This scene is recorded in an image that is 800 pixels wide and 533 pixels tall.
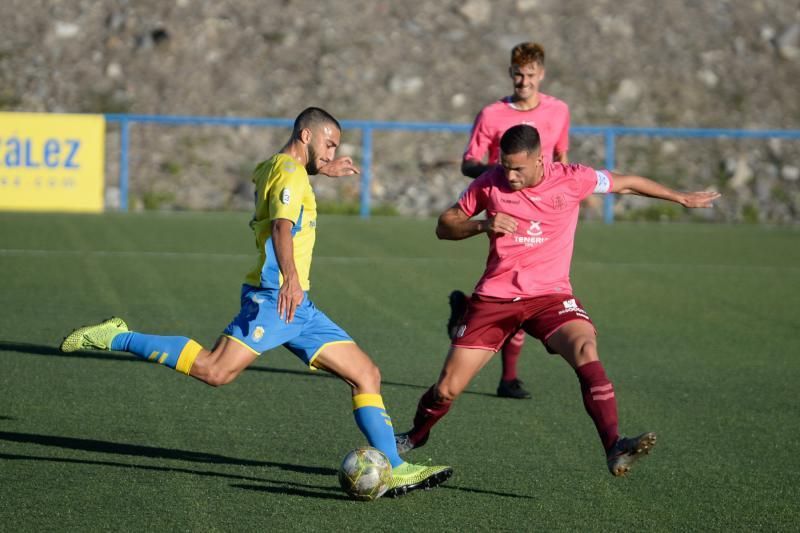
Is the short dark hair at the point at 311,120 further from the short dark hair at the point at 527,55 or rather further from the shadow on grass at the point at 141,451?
the short dark hair at the point at 527,55

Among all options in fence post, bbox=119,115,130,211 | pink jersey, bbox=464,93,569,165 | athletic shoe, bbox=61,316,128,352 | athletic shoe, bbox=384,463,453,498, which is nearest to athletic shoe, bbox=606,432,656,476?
athletic shoe, bbox=384,463,453,498

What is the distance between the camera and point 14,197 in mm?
22188

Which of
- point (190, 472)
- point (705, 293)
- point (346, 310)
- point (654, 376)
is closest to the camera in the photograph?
point (190, 472)

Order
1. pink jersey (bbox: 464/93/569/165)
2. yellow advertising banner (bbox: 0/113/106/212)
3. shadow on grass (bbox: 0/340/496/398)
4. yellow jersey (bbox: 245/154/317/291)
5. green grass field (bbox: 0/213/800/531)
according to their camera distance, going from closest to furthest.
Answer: green grass field (bbox: 0/213/800/531)
yellow jersey (bbox: 245/154/317/291)
pink jersey (bbox: 464/93/569/165)
shadow on grass (bbox: 0/340/496/398)
yellow advertising banner (bbox: 0/113/106/212)

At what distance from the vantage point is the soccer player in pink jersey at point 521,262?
20.6 feet

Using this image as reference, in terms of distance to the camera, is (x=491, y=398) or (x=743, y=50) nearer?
(x=491, y=398)

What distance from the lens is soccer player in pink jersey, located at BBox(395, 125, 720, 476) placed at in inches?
247

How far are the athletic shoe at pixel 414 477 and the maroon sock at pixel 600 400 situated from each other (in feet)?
2.36

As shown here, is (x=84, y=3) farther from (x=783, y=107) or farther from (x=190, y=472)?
(x=190, y=472)

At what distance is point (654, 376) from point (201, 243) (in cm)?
1006

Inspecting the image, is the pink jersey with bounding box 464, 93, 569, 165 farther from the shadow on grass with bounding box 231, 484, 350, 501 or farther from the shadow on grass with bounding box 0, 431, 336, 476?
the shadow on grass with bounding box 231, 484, 350, 501

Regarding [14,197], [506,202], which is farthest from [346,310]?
[14,197]

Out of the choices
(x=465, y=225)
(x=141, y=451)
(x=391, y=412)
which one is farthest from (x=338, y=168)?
(x=391, y=412)

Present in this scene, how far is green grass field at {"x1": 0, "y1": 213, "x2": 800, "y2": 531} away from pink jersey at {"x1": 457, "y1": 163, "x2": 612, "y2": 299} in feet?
3.03
